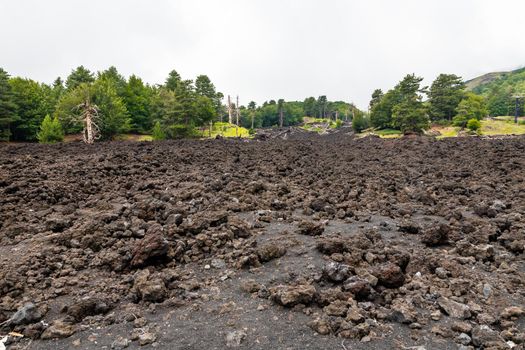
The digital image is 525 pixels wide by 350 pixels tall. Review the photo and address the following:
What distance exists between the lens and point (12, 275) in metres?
5.42

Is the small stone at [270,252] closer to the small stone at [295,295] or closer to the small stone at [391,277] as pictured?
the small stone at [295,295]

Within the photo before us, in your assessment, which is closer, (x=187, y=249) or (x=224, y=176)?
(x=187, y=249)

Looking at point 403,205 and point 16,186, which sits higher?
point 16,186

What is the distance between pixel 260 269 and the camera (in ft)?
19.0

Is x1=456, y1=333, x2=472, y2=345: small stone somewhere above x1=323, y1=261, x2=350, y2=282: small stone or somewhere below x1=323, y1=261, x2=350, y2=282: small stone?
below

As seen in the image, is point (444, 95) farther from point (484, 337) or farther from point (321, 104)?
point (321, 104)

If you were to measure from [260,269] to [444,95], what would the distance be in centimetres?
6031

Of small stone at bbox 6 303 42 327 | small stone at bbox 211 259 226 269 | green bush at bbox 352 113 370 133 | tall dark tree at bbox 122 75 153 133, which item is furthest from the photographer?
green bush at bbox 352 113 370 133

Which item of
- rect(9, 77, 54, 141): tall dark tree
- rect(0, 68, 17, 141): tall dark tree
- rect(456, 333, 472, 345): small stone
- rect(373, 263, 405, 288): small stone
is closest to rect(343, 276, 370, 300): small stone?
rect(373, 263, 405, 288): small stone

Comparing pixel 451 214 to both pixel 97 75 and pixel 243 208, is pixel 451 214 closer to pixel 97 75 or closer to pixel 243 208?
pixel 243 208

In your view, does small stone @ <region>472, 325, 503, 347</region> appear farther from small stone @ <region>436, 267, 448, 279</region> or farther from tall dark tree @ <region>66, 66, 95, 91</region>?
tall dark tree @ <region>66, 66, 95, 91</region>

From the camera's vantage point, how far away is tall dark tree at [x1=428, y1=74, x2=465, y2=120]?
56.1 metres

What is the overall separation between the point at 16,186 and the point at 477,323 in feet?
A: 39.4

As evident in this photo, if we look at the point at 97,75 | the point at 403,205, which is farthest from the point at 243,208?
the point at 97,75
